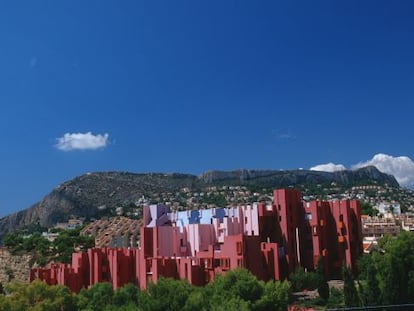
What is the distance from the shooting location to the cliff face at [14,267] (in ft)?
262

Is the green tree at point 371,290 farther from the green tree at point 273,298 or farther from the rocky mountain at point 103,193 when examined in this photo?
the rocky mountain at point 103,193

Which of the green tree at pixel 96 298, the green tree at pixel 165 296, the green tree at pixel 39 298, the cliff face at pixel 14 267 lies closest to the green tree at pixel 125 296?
the green tree at pixel 96 298

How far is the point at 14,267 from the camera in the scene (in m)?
81.4

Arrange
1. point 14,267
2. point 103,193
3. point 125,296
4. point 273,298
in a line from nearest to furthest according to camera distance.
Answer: point 273,298 < point 125,296 < point 14,267 < point 103,193

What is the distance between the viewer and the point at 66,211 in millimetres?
178500

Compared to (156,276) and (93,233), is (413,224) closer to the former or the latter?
(93,233)

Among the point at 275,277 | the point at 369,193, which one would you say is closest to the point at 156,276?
the point at 275,277

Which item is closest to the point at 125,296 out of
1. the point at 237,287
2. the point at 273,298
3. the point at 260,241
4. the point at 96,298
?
the point at 96,298

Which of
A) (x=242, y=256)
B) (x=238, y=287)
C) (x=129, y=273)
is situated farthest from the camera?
(x=129, y=273)

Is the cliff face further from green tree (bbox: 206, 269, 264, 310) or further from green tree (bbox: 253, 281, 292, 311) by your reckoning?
green tree (bbox: 253, 281, 292, 311)

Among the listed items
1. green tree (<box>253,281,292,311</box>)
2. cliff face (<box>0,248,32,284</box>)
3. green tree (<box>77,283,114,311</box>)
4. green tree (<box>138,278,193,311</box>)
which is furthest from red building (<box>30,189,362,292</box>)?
cliff face (<box>0,248,32,284</box>)

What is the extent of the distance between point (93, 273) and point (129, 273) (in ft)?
12.1

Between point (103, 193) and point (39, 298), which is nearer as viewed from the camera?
point (39, 298)

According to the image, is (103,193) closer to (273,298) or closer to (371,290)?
(371,290)
